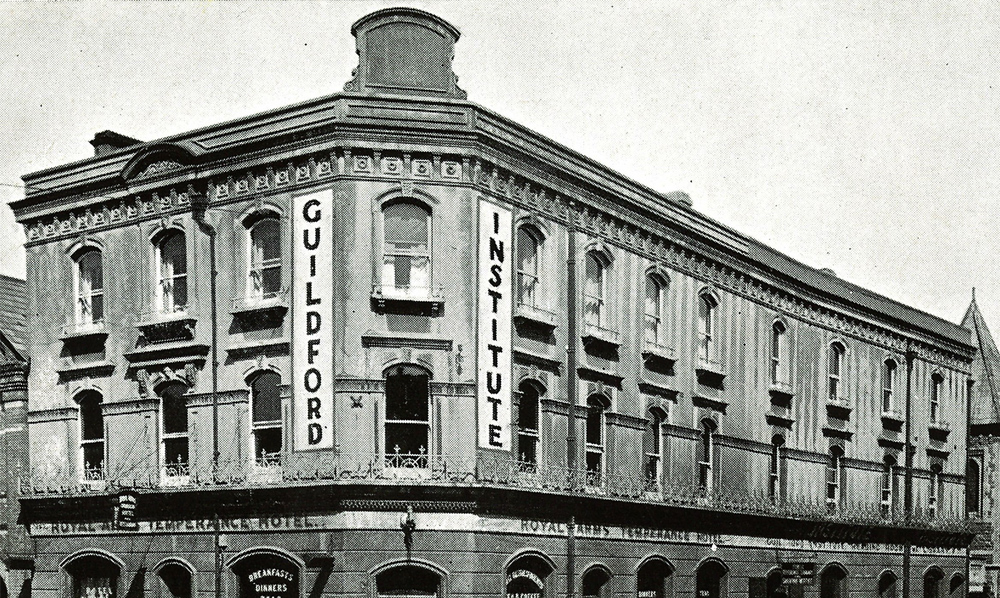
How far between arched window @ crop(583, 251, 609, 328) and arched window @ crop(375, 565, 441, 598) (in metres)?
7.30

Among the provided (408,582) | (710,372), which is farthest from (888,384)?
(408,582)

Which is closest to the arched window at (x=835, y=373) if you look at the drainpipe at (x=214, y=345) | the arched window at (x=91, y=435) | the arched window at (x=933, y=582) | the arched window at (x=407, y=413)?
the arched window at (x=933, y=582)

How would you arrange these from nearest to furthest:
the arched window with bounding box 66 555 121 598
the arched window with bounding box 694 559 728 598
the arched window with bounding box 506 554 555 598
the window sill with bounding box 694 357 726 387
Answer: the arched window with bounding box 506 554 555 598
the arched window with bounding box 66 555 121 598
the arched window with bounding box 694 559 728 598
the window sill with bounding box 694 357 726 387

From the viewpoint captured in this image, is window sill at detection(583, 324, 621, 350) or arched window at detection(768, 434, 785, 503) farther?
arched window at detection(768, 434, 785, 503)

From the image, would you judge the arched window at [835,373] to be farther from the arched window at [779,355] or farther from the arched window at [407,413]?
the arched window at [407,413]

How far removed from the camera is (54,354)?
29.9 m

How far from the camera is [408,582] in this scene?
25078 mm

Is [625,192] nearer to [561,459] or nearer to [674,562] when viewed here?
Answer: [561,459]

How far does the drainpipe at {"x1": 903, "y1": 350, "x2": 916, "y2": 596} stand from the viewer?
42281 millimetres

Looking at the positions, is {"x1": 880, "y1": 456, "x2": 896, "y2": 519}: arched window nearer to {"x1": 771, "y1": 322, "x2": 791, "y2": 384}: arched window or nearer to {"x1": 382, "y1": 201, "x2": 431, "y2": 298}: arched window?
{"x1": 771, "y1": 322, "x2": 791, "y2": 384}: arched window

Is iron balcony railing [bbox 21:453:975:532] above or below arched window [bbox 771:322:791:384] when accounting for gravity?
below

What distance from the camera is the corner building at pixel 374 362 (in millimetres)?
25328

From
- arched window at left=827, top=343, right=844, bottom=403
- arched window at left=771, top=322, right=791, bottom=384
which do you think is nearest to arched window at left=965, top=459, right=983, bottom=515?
arched window at left=827, top=343, right=844, bottom=403

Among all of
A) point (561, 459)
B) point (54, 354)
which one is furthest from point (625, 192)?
point (54, 354)
